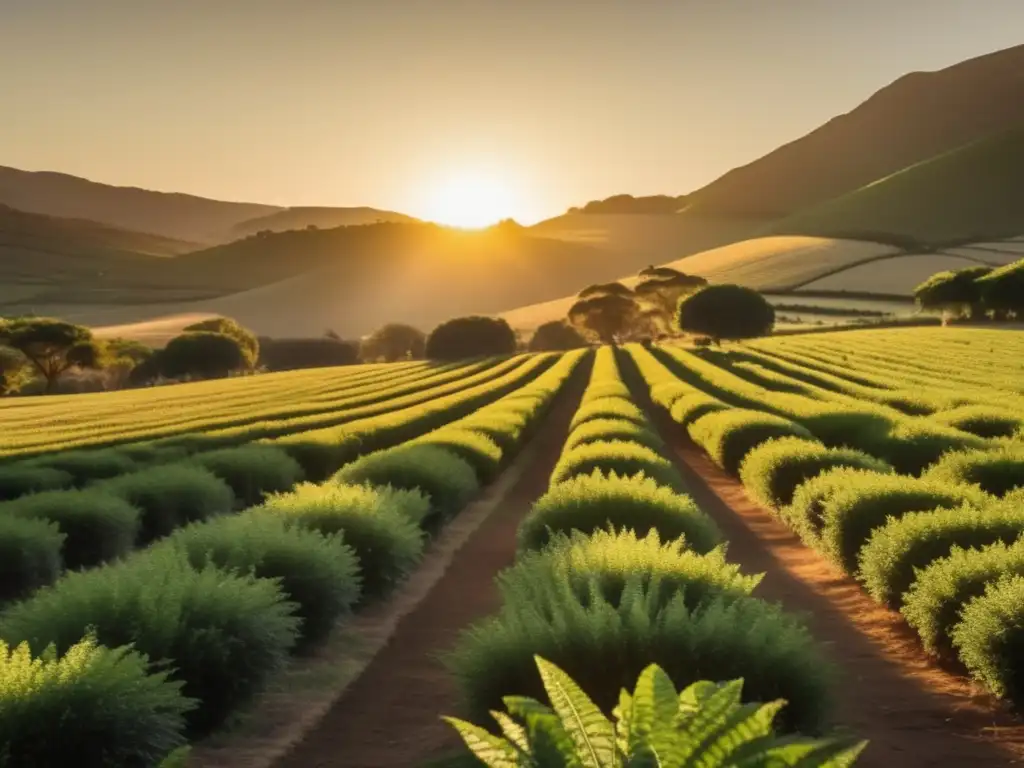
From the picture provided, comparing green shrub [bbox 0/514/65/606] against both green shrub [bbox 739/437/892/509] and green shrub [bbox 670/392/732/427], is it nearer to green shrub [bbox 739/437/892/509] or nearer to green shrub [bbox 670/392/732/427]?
green shrub [bbox 739/437/892/509]

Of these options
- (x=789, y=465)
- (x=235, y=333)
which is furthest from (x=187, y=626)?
(x=235, y=333)

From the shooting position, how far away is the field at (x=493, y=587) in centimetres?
602

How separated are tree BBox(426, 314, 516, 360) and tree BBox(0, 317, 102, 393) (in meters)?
26.7

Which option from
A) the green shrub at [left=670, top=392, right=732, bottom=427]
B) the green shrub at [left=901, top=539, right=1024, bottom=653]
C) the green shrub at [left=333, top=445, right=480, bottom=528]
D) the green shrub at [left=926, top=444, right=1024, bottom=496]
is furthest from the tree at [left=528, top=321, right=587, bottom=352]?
the green shrub at [left=901, top=539, right=1024, bottom=653]

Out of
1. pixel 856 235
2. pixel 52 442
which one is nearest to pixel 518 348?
pixel 52 442

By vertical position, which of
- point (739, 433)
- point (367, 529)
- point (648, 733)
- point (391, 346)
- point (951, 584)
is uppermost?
point (648, 733)

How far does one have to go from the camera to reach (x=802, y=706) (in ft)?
19.7

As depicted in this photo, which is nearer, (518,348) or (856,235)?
(518,348)

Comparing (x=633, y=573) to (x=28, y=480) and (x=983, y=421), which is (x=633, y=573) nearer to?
(x=28, y=480)

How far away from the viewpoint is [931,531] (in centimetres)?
948

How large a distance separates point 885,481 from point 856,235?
158710mm

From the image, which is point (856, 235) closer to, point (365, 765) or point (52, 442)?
point (52, 442)

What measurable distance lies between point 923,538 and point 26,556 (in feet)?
33.5

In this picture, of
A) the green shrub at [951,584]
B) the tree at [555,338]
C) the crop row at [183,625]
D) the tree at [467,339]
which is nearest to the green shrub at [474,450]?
the crop row at [183,625]
